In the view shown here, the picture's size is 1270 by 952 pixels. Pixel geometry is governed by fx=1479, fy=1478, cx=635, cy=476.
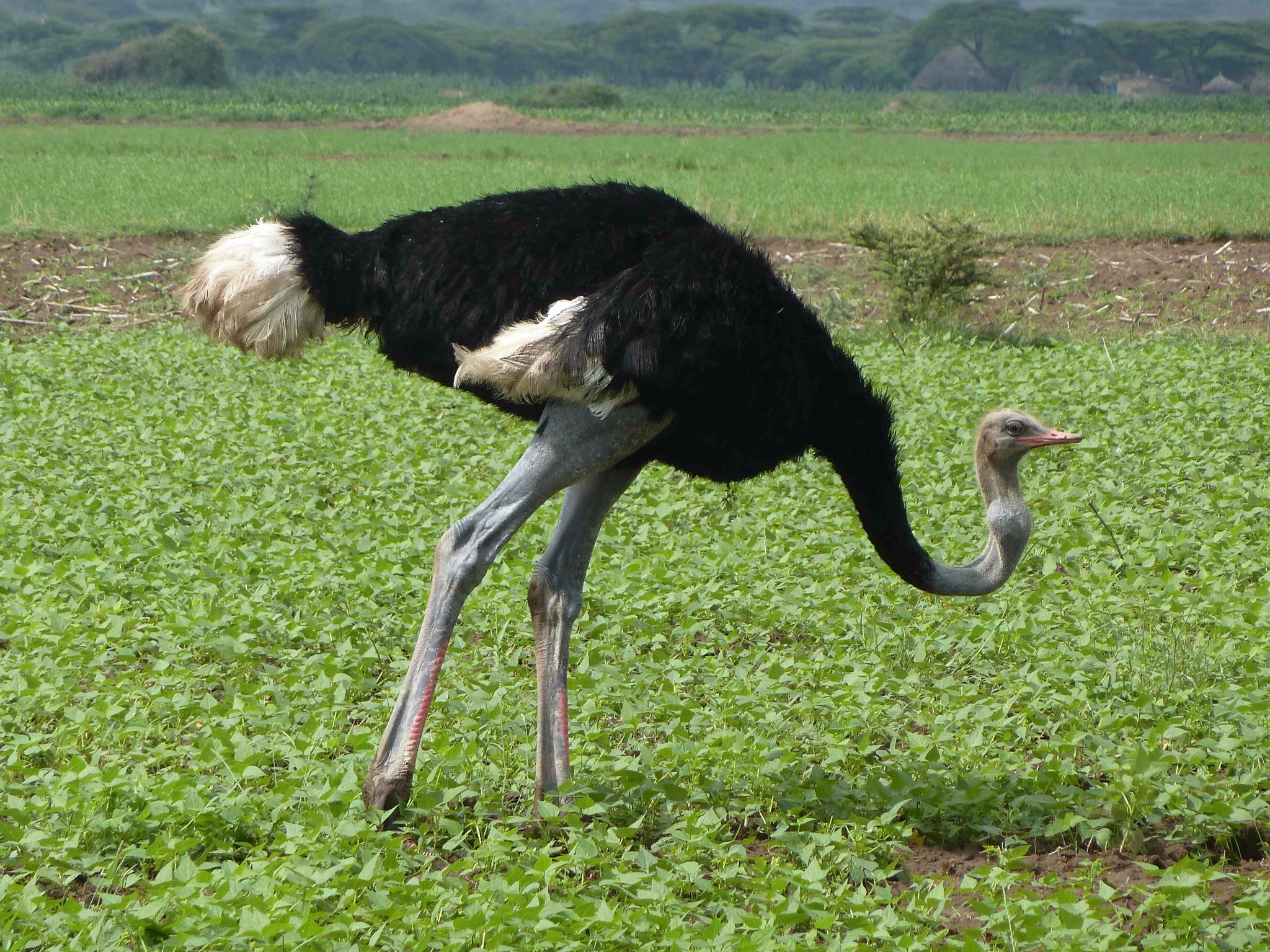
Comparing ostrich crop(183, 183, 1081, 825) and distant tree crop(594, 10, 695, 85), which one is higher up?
distant tree crop(594, 10, 695, 85)

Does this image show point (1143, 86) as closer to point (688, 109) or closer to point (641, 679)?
point (688, 109)

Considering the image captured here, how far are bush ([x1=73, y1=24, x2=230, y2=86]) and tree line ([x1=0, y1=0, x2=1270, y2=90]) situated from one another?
3217 cm

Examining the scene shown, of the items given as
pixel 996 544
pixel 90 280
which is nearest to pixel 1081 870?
pixel 996 544

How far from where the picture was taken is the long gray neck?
4.23 m

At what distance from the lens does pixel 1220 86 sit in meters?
102

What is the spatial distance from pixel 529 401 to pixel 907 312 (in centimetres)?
877

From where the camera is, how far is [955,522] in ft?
22.0

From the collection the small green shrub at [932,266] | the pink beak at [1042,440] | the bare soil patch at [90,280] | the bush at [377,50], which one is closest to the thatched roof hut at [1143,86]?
the bush at [377,50]

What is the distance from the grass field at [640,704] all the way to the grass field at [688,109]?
116 feet

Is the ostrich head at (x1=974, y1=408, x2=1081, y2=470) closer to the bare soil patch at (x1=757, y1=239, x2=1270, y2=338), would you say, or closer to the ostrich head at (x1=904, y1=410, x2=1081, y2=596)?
the ostrich head at (x1=904, y1=410, x2=1081, y2=596)

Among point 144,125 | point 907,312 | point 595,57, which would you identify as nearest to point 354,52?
point 595,57

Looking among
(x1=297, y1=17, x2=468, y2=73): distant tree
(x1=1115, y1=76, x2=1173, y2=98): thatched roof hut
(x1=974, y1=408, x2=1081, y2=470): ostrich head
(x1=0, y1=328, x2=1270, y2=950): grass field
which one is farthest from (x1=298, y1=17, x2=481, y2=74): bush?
(x1=974, y1=408, x2=1081, y2=470): ostrich head

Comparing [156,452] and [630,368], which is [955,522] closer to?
[630,368]

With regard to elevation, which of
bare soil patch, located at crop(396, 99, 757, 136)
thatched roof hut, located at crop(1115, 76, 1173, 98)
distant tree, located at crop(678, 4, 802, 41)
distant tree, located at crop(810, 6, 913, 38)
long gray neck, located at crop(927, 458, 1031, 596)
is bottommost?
long gray neck, located at crop(927, 458, 1031, 596)
